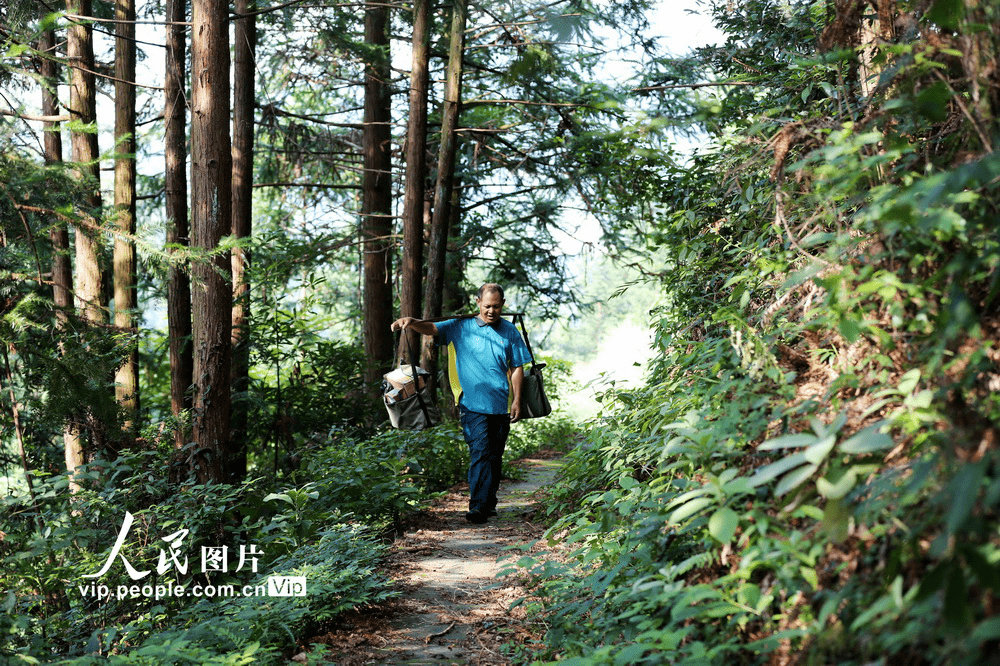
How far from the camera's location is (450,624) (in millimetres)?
4527

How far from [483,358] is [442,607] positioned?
2.83 metres

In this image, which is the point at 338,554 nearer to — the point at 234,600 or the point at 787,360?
the point at 234,600

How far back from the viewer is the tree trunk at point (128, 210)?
9.94 meters

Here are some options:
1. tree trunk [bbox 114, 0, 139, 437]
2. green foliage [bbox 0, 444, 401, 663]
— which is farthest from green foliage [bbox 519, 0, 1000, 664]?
tree trunk [bbox 114, 0, 139, 437]

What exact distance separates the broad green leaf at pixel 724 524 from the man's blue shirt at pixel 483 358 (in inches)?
168

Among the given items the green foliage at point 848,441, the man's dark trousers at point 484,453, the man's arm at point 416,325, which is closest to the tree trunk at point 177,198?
the man's arm at point 416,325

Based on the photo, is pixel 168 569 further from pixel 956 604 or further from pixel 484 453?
pixel 956 604

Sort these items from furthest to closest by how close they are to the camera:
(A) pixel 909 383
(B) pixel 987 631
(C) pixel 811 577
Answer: (A) pixel 909 383, (C) pixel 811 577, (B) pixel 987 631

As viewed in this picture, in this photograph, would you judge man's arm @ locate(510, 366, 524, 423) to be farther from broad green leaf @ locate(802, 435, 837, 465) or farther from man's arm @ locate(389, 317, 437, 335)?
broad green leaf @ locate(802, 435, 837, 465)

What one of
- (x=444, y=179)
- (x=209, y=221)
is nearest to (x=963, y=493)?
(x=209, y=221)

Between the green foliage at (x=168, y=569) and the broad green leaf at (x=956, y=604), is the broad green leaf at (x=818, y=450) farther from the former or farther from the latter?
the green foliage at (x=168, y=569)

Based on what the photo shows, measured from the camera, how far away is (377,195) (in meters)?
14.5

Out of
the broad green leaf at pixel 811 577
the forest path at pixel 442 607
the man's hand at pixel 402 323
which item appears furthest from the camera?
the man's hand at pixel 402 323

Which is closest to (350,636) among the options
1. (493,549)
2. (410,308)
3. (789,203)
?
(493,549)
